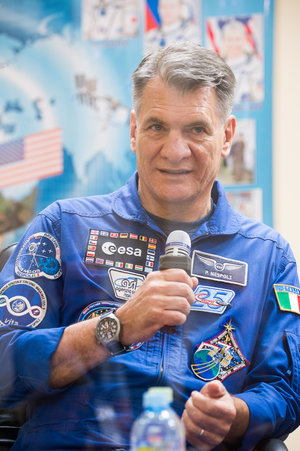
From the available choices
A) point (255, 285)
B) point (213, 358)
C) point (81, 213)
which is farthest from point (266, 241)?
point (81, 213)

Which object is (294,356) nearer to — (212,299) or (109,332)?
(212,299)

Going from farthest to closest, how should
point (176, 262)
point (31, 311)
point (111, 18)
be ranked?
point (111, 18)
point (31, 311)
point (176, 262)

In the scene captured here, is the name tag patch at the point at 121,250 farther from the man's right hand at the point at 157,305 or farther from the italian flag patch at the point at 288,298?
the italian flag patch at the point at 288,298

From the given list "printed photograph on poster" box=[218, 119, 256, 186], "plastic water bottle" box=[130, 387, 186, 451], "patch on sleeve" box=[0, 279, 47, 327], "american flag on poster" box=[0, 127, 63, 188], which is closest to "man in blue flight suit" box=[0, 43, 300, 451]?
"patch on sleeve" box=[0, 279, 47, 327]

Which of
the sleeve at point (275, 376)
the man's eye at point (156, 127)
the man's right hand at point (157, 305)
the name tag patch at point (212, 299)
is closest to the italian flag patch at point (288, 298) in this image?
the sleeve at point (275, 376)

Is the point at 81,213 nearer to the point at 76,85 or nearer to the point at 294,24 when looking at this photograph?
the point at 76,85

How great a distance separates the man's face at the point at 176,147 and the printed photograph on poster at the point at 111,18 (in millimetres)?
709

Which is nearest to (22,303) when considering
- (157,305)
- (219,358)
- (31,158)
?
(157,305)

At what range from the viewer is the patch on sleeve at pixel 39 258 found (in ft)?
4.35

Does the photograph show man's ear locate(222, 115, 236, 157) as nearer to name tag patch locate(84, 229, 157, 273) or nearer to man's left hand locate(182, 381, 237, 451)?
name tag patch locate(84, 229, 157, 273)

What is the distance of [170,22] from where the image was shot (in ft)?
6.92

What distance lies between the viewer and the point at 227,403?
1.15 metres

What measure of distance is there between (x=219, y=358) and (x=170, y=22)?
4.46ft

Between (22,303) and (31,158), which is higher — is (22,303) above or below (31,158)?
below
